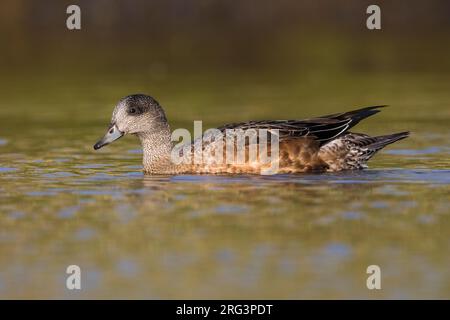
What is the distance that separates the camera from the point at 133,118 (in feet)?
37.8

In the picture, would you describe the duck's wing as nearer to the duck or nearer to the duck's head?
the duck

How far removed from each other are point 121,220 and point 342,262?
2.13 metres

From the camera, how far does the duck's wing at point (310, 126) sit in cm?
1112

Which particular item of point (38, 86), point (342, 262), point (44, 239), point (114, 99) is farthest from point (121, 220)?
point (38, 86)

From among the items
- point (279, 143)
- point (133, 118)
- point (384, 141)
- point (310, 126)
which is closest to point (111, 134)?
point (133, 118)

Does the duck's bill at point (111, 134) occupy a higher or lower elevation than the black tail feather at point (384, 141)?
higher

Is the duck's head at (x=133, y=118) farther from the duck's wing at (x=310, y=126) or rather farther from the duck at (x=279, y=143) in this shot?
the duck's wing at (x=310, y=126)

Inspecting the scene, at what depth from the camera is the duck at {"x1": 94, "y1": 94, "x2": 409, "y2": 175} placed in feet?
36.3

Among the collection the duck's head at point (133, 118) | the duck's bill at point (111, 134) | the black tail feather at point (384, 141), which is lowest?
the black tail feather at point (384, 141)

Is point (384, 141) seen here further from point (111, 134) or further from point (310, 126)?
point (111, 134)

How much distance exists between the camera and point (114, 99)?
17.3 meters

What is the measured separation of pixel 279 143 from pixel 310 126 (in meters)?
0.43

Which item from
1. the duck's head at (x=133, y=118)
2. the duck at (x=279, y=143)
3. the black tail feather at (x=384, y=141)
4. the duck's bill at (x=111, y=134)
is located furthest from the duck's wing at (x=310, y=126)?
the duck's bill at (x=111, y=134)

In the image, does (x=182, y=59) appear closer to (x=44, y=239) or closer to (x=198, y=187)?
(x=198, y=187)
